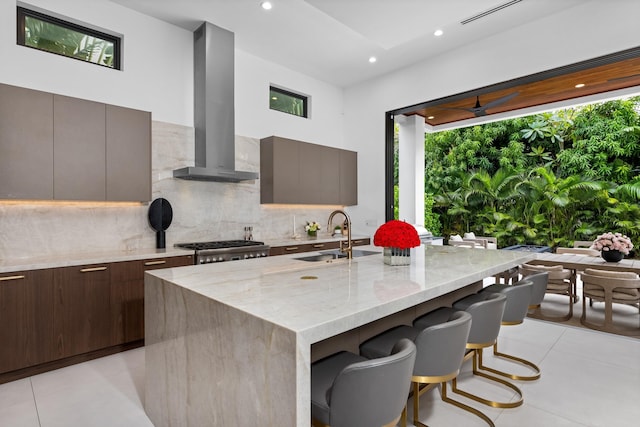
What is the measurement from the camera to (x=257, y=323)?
1188mm

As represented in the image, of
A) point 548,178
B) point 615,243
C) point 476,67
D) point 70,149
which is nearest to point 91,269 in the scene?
point 70,149

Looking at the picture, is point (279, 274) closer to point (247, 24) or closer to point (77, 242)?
point (77, 242)

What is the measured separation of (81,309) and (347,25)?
3411 millimetres

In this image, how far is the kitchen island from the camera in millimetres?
1119

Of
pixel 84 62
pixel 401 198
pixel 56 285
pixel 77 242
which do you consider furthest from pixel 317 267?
pixel 401 198

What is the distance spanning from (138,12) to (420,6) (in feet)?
9.82

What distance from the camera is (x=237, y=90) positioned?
184 inches

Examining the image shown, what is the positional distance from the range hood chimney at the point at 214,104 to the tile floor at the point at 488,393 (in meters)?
2.12

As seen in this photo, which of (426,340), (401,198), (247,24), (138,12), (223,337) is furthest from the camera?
(401,198)

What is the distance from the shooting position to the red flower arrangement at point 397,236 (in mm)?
2254

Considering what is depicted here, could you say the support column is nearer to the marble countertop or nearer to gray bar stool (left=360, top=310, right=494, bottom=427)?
the marble countertop

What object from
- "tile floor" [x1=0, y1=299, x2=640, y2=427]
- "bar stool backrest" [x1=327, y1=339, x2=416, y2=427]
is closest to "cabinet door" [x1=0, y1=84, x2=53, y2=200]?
"tile floor" [x1=0, y1=299, x2=640, y2=427]

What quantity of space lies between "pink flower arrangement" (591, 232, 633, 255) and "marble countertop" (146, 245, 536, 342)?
2.13 metres

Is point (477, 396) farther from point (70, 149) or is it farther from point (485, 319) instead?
point (70, 149)
